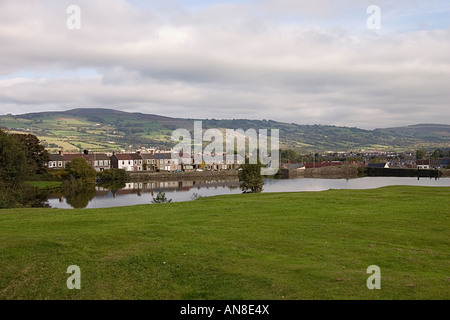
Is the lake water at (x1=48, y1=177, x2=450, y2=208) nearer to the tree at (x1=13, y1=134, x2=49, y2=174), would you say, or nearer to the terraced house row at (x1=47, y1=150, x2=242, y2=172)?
the tree at (x1=13, y1=134, x2=49, y2=174)

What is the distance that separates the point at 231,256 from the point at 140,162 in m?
127

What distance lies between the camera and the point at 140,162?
452ft

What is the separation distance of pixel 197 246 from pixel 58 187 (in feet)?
238

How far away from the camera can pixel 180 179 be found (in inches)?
4557

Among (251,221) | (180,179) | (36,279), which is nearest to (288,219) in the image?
(251,221)

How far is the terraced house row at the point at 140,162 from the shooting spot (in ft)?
423

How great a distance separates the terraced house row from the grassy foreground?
10973 centimetres

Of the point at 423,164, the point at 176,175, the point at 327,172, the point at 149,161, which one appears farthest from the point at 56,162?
the point at 423,164

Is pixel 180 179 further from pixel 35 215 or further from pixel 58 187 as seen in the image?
pixel 35 215

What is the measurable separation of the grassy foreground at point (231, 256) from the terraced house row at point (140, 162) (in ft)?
360

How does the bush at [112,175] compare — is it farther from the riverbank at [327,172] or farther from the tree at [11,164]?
the riverbank at [327,172]

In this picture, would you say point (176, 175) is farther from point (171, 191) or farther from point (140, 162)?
point (171, 191)

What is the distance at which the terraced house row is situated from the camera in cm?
12895
